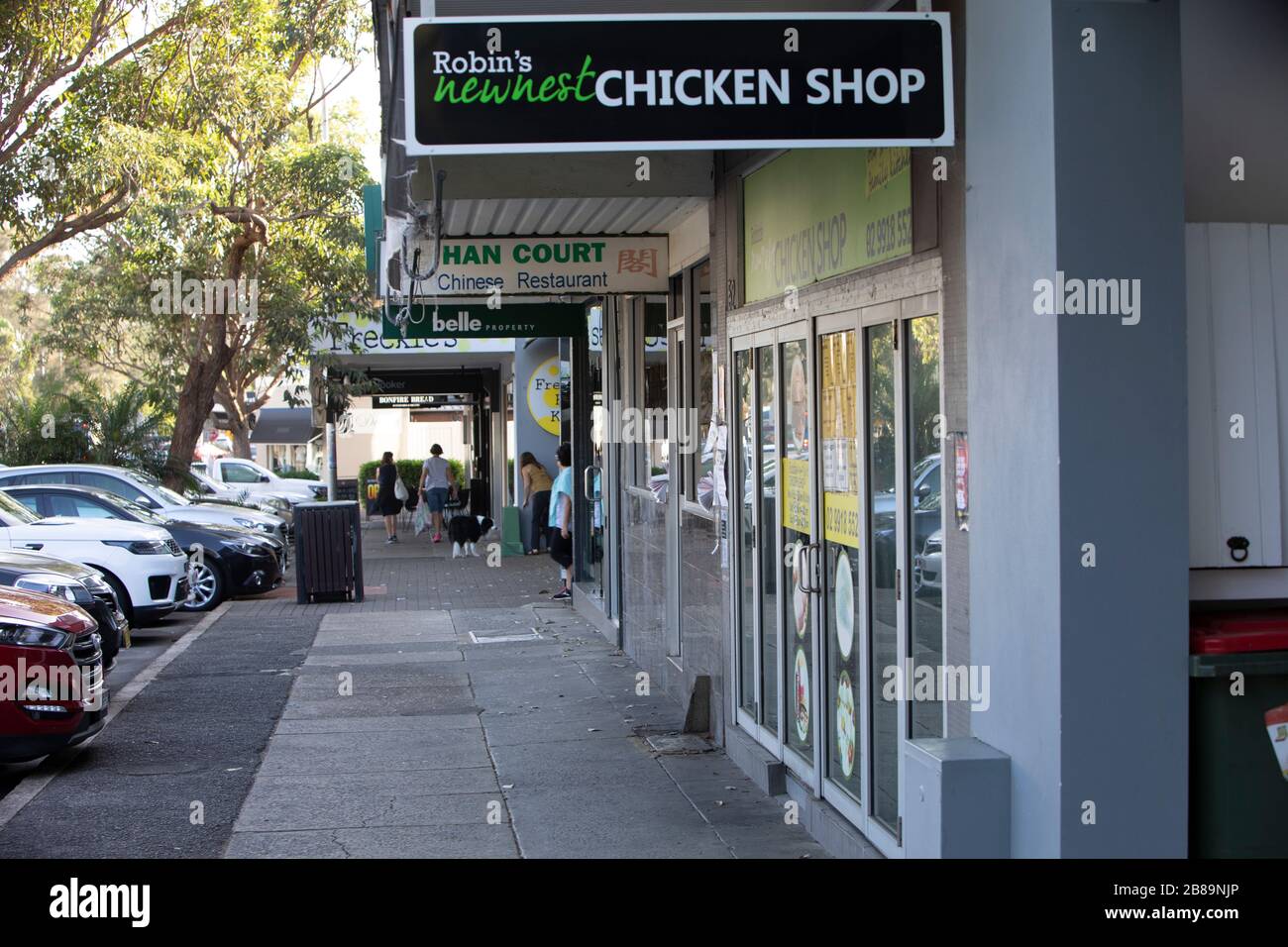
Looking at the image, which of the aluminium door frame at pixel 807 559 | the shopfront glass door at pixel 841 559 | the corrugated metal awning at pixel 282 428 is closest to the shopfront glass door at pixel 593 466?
the aluminium door frame at pixel 807 559

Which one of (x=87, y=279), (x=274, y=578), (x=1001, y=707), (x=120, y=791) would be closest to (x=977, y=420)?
(x=1001, y=707)

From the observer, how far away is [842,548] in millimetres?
6398

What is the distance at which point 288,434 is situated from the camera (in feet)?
146

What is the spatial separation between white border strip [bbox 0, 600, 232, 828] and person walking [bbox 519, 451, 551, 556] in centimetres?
483

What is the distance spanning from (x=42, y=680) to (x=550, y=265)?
488cm

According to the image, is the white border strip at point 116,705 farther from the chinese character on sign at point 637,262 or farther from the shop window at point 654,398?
the chinese character on sign at point 637,262

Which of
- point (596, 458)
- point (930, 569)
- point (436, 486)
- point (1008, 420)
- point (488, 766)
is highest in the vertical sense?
point (1008, 420)

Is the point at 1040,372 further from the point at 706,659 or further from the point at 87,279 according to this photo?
the point at 87,279

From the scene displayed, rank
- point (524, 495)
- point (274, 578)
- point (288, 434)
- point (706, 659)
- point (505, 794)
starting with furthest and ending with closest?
point (288, 434) < point (524, 495) < point (274, 578) < point (706, 659) < point (505, 794)

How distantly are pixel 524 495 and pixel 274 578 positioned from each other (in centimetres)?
586

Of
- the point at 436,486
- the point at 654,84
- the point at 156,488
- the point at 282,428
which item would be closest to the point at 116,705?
the point at 654,84

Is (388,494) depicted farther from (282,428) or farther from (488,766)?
(488,766)

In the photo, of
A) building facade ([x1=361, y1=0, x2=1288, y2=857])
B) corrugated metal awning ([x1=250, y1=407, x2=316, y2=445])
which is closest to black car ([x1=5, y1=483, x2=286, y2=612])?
building facade ([x1=361, y1=0, x2=1288, y2=857])
